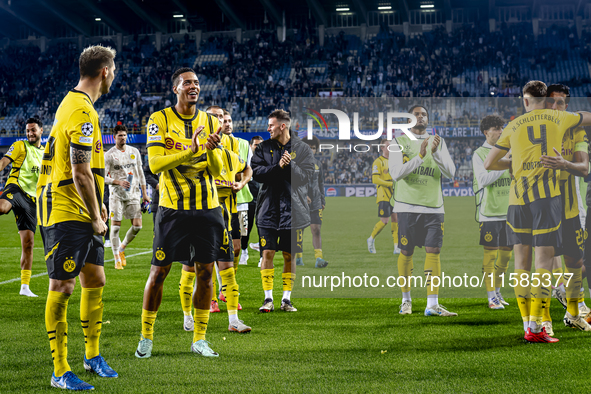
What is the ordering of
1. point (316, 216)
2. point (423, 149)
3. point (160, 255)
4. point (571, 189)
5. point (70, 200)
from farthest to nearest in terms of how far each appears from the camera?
1. point (316, 216)
2. point (423, 149)
3. point (571, 189)
4. point (160, 255)
5. point (70, 200)

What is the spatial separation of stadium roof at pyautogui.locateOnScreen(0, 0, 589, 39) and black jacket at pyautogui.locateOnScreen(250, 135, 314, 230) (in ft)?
111

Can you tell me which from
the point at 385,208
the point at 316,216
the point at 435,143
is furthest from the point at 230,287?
the point at 385,208

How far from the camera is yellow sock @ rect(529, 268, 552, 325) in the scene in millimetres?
4633

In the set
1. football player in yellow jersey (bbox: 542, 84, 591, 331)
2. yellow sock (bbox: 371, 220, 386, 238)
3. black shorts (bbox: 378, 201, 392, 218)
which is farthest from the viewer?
black shorts (bbox: 378, 201, 392, 218)

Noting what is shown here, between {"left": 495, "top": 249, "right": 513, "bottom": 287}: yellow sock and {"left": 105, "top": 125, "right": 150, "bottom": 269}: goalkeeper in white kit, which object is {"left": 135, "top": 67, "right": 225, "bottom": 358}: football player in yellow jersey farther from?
{"left": 105, "top": 125, "right": 150, "bottom": 269}: goalkeeper in white kit

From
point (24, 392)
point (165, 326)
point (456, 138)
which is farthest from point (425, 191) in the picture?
point (456, 138)

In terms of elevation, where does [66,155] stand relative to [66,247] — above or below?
above

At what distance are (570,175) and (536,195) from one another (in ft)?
1.47

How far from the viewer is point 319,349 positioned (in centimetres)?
468

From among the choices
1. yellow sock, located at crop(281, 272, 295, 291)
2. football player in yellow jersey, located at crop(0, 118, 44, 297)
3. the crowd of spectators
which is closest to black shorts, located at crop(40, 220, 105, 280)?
yellow sock, located at crop(281, 272, 295, 291)

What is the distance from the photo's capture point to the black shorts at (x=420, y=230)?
19.7 feet

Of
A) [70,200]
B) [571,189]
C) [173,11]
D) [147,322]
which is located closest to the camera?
[70,200]

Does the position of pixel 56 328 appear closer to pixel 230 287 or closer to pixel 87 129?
pixel 87 129

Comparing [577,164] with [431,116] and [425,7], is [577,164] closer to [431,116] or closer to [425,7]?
[431,116]
